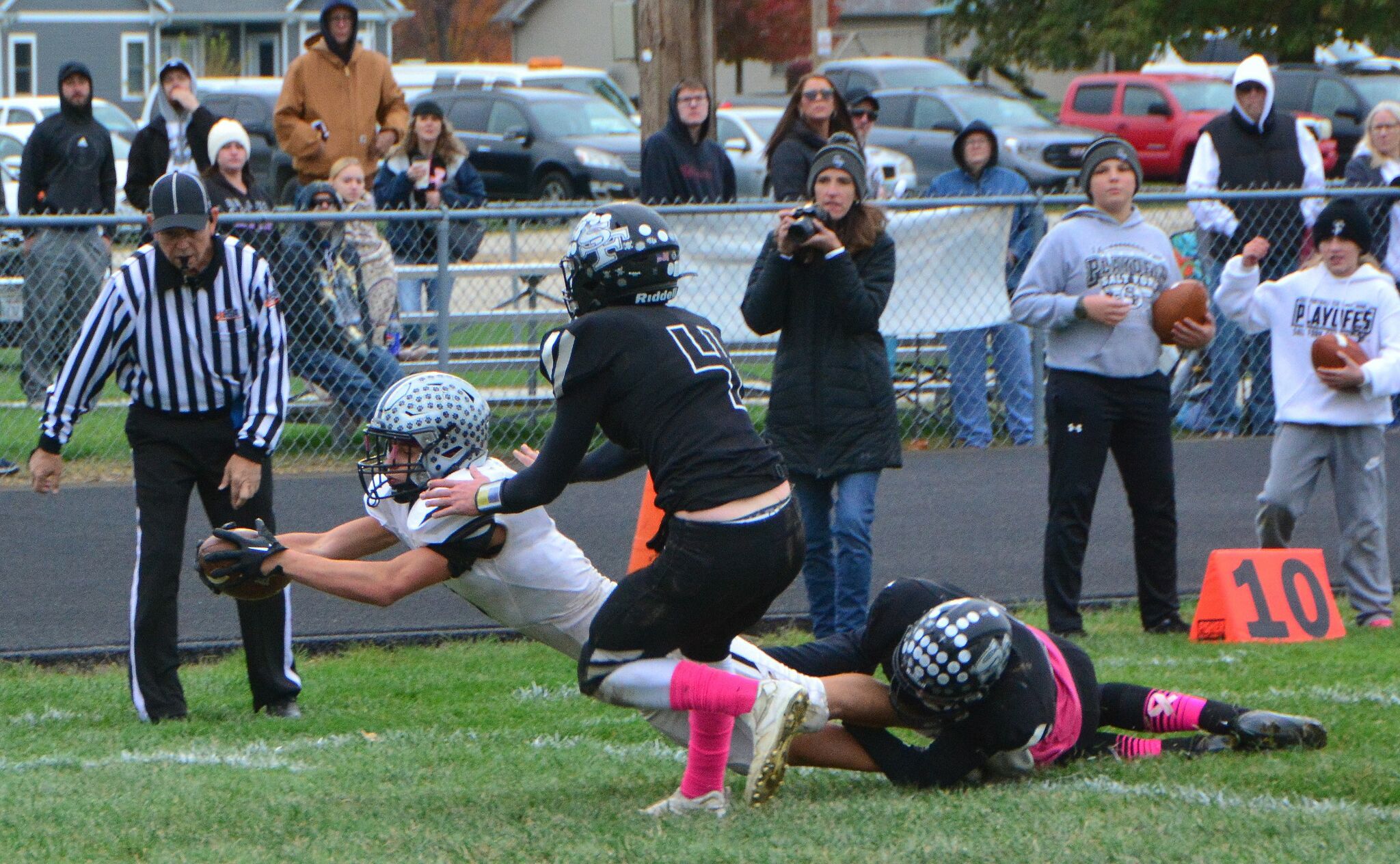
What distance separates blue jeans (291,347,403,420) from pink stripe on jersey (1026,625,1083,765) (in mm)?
5928

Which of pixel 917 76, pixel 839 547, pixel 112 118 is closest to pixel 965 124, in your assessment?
pixel 917 76

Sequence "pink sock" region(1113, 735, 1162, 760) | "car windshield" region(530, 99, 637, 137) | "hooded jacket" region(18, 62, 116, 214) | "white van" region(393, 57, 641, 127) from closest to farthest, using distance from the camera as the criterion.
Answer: "pink sock" region(1113, 735, 1162, 760) < "hooded jacket" region(18, 62, 116, 214) < "car windshield" region(530, 99, 637, 137) < "white van" region(393, 57, 641, 127)

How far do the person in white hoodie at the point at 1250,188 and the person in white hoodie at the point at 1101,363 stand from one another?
3.65 m

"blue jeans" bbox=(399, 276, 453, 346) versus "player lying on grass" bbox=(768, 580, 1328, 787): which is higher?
"blue jeans" bbox=(399, 276, 453, 346)

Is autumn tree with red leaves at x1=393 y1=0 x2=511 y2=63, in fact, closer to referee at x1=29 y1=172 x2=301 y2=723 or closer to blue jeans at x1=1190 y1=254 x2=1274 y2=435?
blue jeans at x1=1190 y1=254 x2=1274 y2=435

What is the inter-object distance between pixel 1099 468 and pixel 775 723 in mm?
3296

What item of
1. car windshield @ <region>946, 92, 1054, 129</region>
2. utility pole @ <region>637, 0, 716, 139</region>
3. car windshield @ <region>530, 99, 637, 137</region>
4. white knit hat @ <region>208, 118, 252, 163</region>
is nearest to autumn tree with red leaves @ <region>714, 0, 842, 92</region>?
car windshield @ <region>946, 92, 1054, 129</region>

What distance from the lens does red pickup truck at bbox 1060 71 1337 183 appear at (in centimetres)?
3072

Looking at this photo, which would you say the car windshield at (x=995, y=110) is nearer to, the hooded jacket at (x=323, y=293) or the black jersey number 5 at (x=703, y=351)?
the hooded jacket at (x=323, y=293)

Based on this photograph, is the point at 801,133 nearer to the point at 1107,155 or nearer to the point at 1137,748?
the point at 1107,155

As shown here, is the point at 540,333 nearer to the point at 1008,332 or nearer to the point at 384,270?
the point at 384,270

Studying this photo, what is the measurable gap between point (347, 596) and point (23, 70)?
160 feet

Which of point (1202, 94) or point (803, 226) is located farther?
point (1202, 94)

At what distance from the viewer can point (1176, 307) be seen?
7.40 metres
